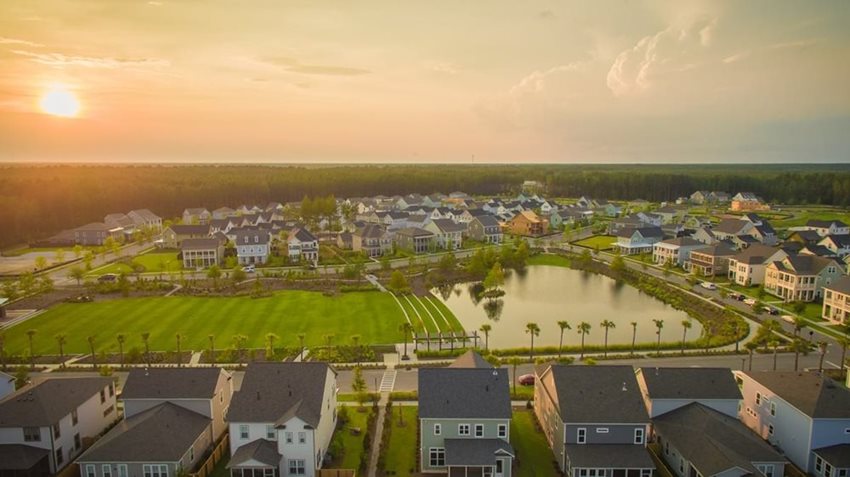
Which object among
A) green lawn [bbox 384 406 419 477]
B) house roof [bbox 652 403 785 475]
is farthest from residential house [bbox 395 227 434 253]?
house roof [bbox 652 403 785 475]

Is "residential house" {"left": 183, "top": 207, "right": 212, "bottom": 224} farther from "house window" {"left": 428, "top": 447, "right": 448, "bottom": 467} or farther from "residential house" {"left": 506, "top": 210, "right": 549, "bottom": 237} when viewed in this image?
"house window" {"left": 428, "top": 447, "right": 448, "bottom": 467}

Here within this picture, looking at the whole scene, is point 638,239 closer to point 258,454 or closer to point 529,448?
point 529,448

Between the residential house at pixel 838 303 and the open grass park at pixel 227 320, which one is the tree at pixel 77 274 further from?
the residential house at pixel 838 303

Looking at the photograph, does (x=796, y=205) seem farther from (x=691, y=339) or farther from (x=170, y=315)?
(x=170, y=315)

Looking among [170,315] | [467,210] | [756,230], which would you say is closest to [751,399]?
[170,315]

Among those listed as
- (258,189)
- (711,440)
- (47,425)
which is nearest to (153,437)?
(47,425)
